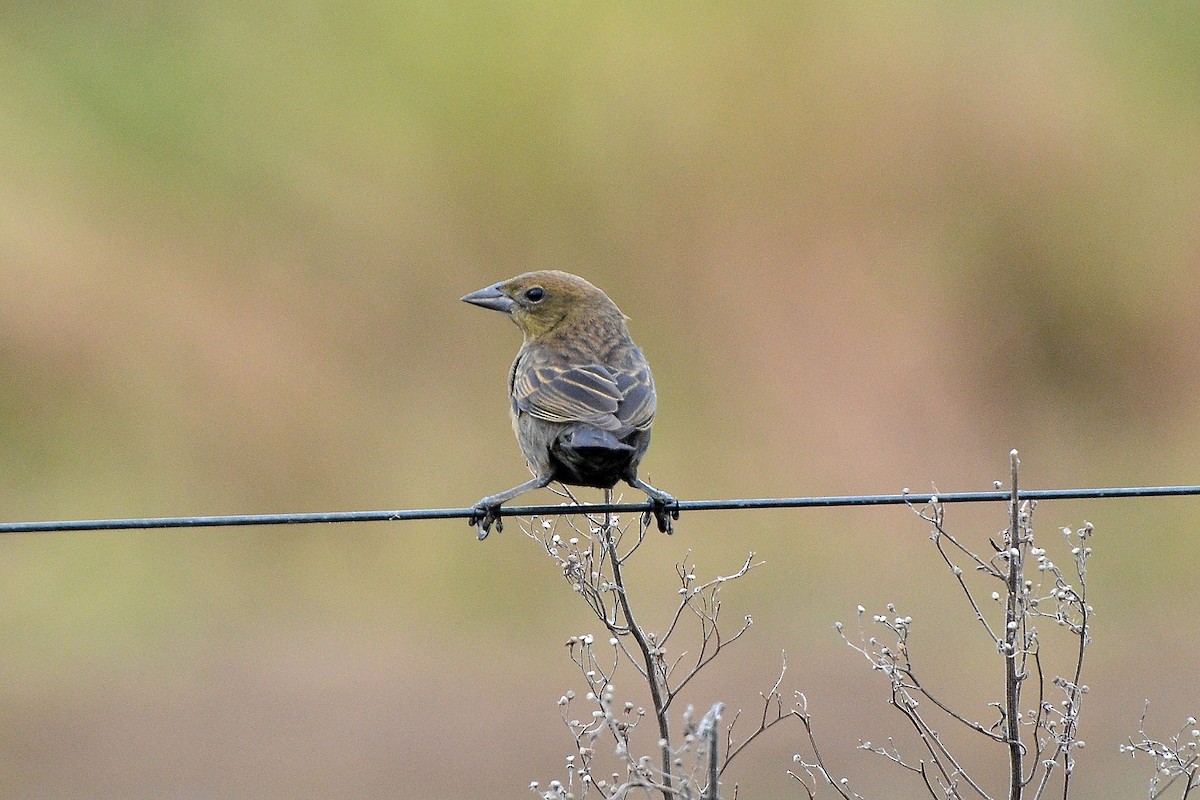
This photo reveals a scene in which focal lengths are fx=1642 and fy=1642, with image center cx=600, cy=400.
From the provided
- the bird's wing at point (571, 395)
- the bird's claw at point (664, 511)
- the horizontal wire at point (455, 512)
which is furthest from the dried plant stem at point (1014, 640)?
the bird's wing at point (571, 395)

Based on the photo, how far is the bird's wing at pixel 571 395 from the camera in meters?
5.65

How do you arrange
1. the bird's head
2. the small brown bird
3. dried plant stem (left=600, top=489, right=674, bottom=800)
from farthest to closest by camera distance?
the bird's head → the small brown bird → dried plant stem (left=600, top=489, right=674, bottom=800)

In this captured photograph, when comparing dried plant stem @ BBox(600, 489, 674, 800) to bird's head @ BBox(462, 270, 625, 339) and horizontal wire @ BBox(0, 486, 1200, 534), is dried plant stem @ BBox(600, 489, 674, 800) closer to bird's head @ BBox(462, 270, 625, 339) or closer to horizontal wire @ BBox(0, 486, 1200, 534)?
horizontal wire @ BBox(0, 486, 1200, 534)

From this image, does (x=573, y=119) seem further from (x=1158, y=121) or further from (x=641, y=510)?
(x=641, y=510)

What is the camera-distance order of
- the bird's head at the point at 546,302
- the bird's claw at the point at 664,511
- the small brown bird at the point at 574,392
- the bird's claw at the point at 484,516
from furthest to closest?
the bird's head at the point at 546,302 < the small brown bird at the point at 574,392 < the bird's claw at the point at 484,516 < the bird's claw at the point at 664,511

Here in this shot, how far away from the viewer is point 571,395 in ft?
19.0

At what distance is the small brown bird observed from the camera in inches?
220

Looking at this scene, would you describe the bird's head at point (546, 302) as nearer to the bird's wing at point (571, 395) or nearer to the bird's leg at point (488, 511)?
the bird's wing at point (571, 395)

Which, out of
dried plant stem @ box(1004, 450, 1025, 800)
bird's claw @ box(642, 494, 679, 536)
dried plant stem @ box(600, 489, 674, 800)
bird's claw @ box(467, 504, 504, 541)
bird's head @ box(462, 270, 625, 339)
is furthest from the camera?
bird's head @ box(462, 270, 625, 339)

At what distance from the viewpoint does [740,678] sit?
12.2 m

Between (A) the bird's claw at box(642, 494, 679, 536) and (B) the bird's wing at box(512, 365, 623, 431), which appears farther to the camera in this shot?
(B) the bird's wing at box(512, 365, 623, 431)

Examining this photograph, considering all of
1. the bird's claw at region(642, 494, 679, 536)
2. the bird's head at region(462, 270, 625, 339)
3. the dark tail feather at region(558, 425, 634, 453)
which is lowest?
the bird's claw at region(642, 494, 679, 536)

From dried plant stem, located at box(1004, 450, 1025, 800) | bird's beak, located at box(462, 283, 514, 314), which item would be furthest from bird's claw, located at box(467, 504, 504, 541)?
dried plant stem, located at box(1004, 450, 1025, 800)

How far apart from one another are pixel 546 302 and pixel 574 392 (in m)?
1.01
